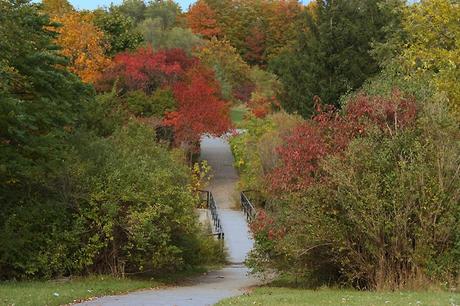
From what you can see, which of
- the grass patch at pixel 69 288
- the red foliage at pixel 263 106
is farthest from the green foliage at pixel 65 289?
the red foliage at pixel 263 106

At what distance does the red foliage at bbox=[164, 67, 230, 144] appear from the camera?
42.9 m

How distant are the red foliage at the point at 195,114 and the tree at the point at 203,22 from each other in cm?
3856

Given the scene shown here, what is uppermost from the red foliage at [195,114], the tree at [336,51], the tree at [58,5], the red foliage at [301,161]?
the tree at [58,5]

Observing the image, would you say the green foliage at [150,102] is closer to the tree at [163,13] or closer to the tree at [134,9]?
the tree at [163,13]

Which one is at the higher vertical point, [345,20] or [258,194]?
[345,20]

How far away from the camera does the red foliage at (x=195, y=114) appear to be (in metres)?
42.9

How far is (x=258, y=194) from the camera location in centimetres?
3791

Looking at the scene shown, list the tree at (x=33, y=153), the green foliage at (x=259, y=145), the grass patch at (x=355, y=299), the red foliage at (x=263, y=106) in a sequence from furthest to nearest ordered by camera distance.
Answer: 1. the red foliage at (x=263, y=106)
2. the green foliage at (x=259, y=145)
3. the tree at (x=33, y=153)
4. the grass patch at (x=355, y=299)

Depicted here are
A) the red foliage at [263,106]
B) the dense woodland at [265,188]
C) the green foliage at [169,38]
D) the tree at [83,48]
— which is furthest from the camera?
the green foliage at [169,38]

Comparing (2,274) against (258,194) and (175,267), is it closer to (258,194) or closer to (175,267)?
(175,267)

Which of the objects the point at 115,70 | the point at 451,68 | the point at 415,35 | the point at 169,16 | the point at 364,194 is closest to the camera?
the point at 364,194

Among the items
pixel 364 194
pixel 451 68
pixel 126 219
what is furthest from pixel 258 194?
pixel 364 194

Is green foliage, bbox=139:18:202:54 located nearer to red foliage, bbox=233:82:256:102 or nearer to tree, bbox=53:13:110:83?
red foliage, bbox=233:82:256:102

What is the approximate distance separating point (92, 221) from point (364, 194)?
783 cm
